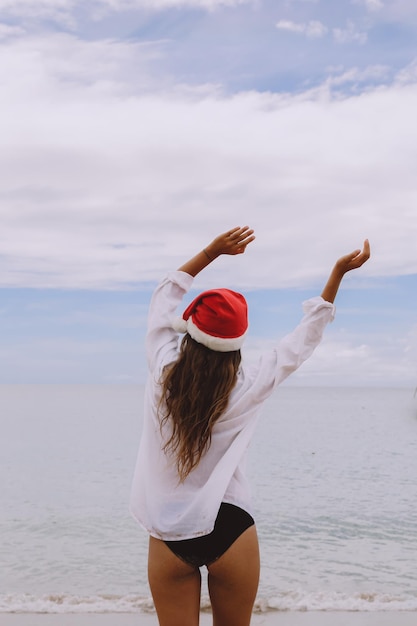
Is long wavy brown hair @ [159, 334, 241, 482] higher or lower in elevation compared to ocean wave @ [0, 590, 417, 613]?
higher

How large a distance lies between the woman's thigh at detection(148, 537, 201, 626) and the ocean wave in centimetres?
242

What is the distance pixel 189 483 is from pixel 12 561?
22.4 feet

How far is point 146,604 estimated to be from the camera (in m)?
4.48

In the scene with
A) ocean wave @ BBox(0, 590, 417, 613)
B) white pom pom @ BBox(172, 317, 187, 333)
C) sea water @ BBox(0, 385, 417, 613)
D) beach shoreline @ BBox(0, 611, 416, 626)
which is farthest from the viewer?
sea water @ BBox(0, 385, 417, 613)

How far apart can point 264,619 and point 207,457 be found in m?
2.54

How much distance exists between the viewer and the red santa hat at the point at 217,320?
75.3 inches

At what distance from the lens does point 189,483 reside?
1.92m

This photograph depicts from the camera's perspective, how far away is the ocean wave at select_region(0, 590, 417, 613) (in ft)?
14.1

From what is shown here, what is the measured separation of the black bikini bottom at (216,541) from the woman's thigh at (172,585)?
0.03m

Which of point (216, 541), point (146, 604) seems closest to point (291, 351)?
point (216, 541)

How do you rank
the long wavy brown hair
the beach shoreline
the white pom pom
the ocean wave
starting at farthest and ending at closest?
the ocean wave → the beach shoreline → the white pom pom → the long wavy brown hair

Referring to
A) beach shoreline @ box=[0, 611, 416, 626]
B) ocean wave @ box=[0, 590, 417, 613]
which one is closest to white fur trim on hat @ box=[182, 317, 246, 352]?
beach shoreline @ box=[0, 611, 416, 626]

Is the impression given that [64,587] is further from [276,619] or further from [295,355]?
[295,355]

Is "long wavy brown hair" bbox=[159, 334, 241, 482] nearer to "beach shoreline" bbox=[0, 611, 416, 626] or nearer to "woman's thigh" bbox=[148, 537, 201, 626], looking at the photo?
"woman's thigh" bbox=[148, 537, 201, 626]
